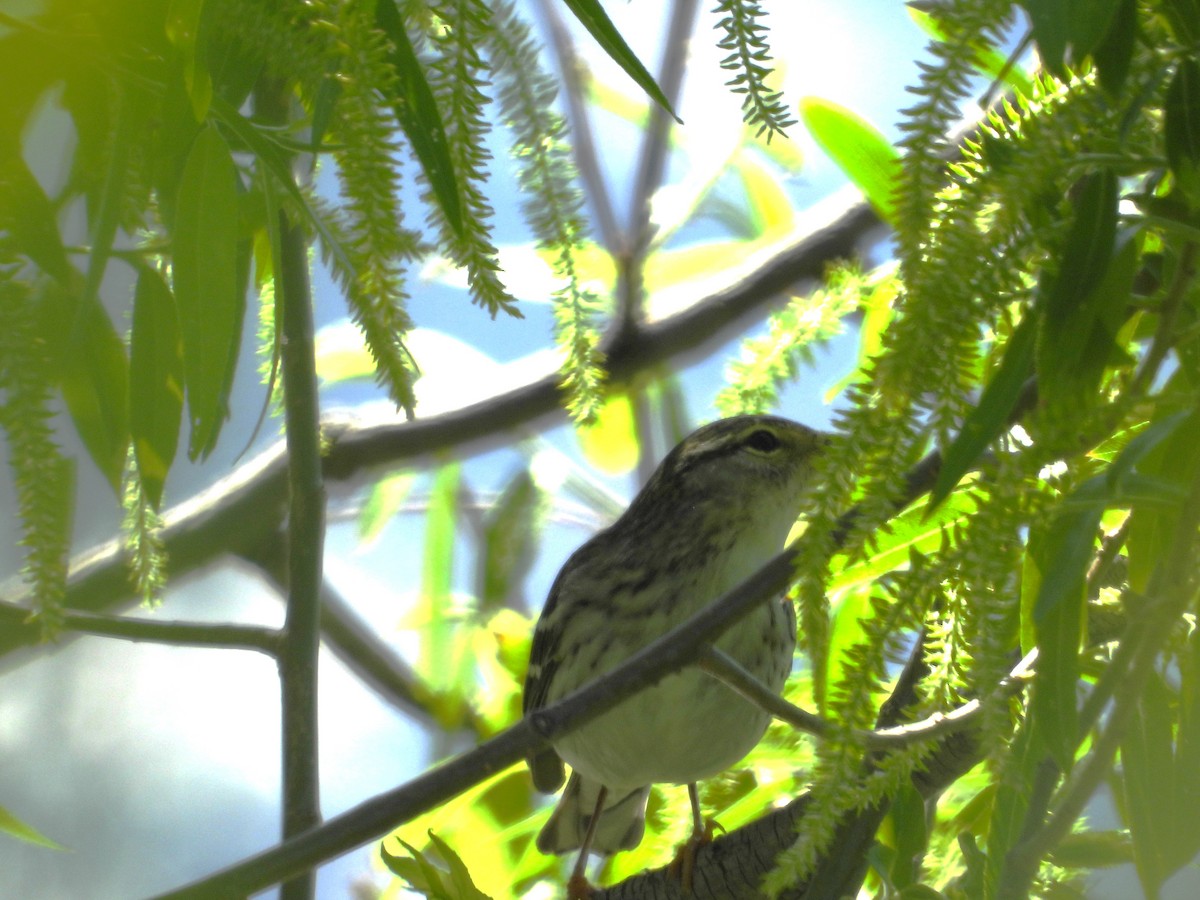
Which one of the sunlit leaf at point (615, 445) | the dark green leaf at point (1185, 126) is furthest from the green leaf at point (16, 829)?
the sunlit leaf at point (615, 445)

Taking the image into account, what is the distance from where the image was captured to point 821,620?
72 centimetres

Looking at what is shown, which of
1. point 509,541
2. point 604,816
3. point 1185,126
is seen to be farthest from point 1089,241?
point 509,541

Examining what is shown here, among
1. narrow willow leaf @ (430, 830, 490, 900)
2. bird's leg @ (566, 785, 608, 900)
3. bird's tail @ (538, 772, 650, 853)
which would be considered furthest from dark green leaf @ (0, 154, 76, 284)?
bird's tail @ (538, 772, 650, 853)

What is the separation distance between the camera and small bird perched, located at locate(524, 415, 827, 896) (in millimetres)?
1823

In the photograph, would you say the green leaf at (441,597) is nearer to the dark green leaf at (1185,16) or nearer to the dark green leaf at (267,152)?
the dark green leaf at (267,152)

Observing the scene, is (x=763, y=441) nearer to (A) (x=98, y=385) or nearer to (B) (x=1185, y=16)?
(A) (x=98, y=385)

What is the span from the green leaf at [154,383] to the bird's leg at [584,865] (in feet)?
3.01

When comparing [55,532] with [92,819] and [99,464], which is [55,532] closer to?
[99,464]

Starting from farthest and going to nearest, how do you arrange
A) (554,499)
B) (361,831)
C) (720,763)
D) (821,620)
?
(554,499)
(720,763)
(361,831)
(821,620)

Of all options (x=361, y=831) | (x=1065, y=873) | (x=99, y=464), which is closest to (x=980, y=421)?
(x=361, y=831)

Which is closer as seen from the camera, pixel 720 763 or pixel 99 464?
pixel 99 464

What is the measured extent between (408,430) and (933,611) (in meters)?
1.59

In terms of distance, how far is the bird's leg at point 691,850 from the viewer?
4.80ft

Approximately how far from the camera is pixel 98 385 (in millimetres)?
1243
